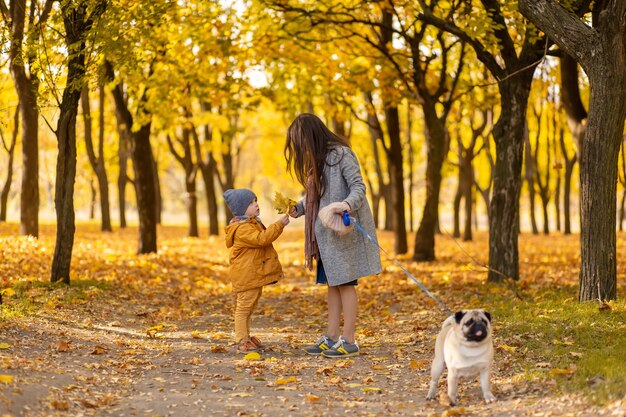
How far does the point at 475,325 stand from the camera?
204 inches

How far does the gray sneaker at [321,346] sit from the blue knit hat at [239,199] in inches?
58.0

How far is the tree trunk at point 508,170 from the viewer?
1156cm

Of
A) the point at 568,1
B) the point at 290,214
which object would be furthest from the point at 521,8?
the point at 290,214

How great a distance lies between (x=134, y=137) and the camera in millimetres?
Answer: 18281

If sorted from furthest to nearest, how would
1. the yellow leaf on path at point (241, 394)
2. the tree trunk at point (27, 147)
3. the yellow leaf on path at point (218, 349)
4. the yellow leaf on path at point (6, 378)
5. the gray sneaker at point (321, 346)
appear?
the tree trunk at point (27, 147), the yellow leaf on path at point (218, 349), the gray sneaker at point (321, 346), the yellow leaf on path at point (241, 394), the yellow leaf on path at point (6, 378)

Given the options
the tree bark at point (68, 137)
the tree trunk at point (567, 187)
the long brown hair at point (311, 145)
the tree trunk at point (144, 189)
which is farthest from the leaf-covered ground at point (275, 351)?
the tree trunk at point (567, 187)

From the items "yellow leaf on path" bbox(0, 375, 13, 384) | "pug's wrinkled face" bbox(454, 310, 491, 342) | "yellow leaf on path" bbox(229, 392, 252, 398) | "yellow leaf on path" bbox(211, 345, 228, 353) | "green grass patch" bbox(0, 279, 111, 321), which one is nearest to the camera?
"pug's wrinkled face" bbox(454, 310, 491, 342)

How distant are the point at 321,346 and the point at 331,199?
1488 millimetres

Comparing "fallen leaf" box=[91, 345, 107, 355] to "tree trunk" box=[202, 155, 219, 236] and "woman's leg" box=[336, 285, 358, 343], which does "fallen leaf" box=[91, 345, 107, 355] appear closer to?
"woman's leg" box=[336, 285, 358, 343]

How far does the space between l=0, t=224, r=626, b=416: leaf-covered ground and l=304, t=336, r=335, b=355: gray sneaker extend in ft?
0.46

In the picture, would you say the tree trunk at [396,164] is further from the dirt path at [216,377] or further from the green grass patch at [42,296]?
the dirt path at [216,377]

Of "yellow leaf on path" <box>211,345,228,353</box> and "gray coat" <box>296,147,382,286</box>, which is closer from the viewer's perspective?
"gray coat" <box>296,147,382,286</box>

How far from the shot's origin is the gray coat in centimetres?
722

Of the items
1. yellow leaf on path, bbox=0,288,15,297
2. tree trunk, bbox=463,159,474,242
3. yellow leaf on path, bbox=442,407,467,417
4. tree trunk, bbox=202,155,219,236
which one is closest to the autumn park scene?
yellow leaf on path, bbox=442,407,467,417
